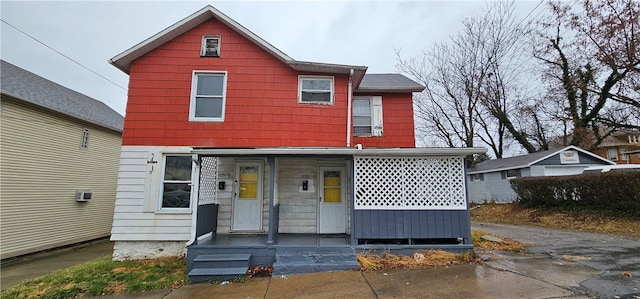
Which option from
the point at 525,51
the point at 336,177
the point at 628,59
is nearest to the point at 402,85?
the point at 336,177

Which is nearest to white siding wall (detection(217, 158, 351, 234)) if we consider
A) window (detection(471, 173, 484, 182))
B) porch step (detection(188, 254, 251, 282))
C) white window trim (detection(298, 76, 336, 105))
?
white window trim (detection(298, 76, 336, 105))

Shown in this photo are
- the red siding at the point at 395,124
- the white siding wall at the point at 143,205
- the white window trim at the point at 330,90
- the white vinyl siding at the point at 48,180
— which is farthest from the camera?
the white vinyl siding at the point at 48,180

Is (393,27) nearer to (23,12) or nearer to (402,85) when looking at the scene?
(402,85)

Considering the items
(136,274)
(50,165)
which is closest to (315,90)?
(136,274)

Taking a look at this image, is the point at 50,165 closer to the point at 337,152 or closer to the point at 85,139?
the point at 85,139

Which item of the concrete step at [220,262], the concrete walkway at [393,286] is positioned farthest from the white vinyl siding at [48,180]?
the concrete step at [220,262]

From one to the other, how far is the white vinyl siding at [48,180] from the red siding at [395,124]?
11707 millimetres

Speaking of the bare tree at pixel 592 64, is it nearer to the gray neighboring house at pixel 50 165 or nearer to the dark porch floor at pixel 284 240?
the dark porch floor at pixel 284 240

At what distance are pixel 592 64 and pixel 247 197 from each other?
18.6m

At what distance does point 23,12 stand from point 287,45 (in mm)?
15907

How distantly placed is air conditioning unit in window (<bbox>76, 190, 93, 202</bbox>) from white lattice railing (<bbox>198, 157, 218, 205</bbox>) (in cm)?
882

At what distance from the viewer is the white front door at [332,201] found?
7.78m

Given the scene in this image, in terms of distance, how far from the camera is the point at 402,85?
9.91 m

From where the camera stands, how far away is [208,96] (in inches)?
313
